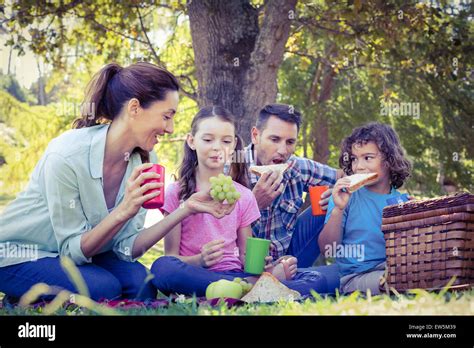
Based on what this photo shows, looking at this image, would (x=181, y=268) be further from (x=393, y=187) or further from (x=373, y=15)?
(x=373, y=15)


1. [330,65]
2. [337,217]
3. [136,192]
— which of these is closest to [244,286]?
[337,217]

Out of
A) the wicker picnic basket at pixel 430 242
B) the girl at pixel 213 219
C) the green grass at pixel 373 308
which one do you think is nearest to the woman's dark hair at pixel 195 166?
the girl at pixel 213 219

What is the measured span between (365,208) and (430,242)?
3.41 feet

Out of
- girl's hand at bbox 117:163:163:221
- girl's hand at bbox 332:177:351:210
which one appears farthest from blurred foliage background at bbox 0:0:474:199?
girl's hand at bbox 117:163:163:221

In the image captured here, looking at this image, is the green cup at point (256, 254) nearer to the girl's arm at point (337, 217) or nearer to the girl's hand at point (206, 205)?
the girl's hand at point (206, 205)

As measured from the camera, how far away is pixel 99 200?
15.0 ft

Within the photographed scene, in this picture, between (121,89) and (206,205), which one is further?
(121,89)

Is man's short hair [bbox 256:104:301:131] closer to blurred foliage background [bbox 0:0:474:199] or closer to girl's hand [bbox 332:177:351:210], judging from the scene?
girl's hand [bbox 332:177:351:210]

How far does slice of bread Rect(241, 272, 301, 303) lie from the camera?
4406mm

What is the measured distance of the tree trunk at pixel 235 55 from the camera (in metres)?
7.38

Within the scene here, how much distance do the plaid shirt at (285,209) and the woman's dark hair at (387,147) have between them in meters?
0.51

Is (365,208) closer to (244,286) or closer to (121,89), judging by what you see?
(244,286)
